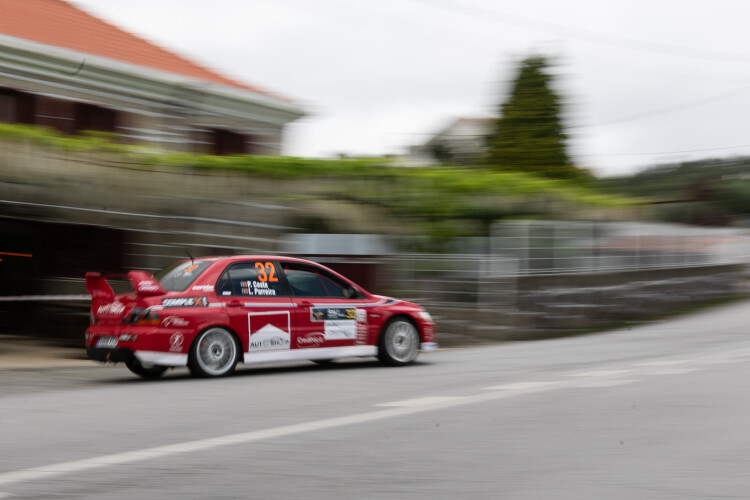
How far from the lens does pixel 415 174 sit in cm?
2166

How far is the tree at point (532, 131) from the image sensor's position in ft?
94.7

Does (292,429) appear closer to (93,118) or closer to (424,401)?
(424,401)

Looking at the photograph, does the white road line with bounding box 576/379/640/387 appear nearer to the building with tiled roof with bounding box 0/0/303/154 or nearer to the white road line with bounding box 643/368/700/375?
the white road line with bounding box 643/368/700/375

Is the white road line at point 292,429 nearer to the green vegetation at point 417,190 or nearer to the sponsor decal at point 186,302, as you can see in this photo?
the sponsor decal at point 186,302

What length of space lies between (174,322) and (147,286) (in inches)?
19.9

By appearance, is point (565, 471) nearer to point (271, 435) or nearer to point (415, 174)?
point (271, 435)

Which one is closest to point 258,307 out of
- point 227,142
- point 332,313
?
point 332,313

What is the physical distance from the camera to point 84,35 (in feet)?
70.8

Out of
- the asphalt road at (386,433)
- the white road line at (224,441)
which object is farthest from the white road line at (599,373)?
the white road line at (224,441)

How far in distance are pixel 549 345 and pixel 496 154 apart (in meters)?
12.4

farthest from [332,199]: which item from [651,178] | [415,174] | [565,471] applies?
[651,178]

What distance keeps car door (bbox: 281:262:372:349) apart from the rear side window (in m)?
1.12

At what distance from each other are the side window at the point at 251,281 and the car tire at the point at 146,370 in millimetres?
1294

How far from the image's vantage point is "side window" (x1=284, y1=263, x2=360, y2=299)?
40.9 ft
